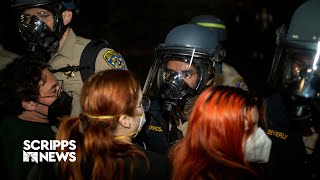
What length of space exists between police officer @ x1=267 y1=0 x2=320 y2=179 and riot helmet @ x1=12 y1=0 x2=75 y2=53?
2202 mm

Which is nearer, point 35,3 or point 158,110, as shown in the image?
point 158,110

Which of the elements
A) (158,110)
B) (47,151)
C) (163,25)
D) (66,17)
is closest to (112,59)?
(158,110)

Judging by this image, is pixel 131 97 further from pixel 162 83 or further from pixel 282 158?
pixel 282 158

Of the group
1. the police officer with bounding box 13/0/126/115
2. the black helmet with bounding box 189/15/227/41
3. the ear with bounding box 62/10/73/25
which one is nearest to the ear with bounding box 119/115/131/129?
the police officer with bounding box 13/0/126/115

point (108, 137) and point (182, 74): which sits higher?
point (182, 74)

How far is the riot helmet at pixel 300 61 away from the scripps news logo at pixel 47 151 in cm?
191

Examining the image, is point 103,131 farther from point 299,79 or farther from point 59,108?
point 299,79

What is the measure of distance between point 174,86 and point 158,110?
1.05 ft

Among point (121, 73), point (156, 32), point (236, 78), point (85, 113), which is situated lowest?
point (156, 32)

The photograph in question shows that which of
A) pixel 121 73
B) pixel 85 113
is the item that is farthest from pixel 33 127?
pixel 121 73

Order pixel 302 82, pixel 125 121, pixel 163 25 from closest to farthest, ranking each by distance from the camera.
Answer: pixel 125 121
pixel 302 82
pixel 163 25

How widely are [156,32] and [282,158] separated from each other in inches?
475

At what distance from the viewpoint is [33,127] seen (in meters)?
3.09

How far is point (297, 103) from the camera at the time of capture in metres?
3.20
